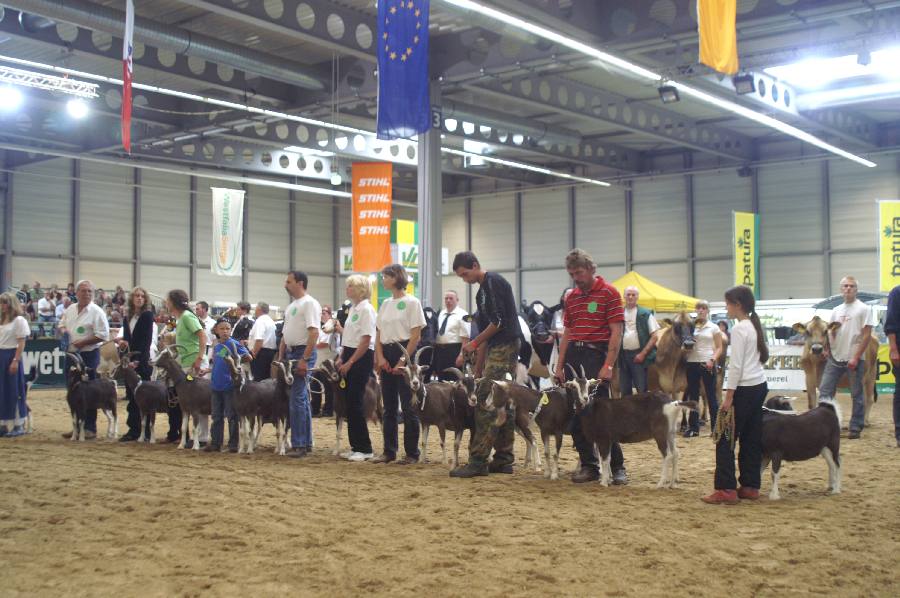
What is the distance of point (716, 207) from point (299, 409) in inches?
946

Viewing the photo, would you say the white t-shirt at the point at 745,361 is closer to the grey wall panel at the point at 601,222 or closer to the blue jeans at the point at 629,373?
the blue jeans at the point at 629,373

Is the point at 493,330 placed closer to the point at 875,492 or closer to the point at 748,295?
the point at 748,295

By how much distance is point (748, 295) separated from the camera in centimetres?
695

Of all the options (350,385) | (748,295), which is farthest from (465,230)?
(748,295)

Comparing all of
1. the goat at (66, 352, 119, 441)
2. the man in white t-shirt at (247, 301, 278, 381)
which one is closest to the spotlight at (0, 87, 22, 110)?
the goat at (66, 352, 119, 441)

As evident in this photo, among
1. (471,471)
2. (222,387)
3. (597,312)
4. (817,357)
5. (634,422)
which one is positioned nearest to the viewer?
(634,422)

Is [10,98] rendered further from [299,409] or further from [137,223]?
[299,409]

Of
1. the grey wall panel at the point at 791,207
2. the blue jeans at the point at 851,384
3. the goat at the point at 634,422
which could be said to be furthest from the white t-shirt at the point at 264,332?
the grey wall panel at the point at 791,207

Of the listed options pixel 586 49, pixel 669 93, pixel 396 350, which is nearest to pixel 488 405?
pixel 396 350

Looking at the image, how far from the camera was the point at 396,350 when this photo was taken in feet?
30.6

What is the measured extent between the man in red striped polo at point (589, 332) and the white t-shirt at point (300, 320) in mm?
2939

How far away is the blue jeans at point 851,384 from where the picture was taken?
36.1 ft

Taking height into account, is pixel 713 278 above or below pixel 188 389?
above

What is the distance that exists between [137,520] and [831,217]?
26.7m
